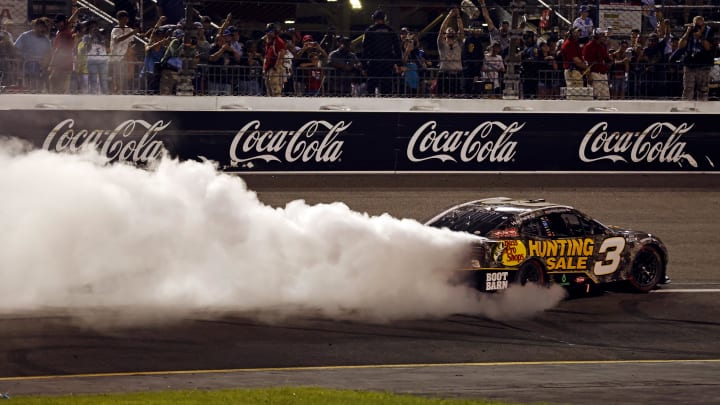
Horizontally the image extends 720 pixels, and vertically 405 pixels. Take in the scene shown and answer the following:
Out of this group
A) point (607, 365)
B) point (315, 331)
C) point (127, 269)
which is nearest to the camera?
point (607, 365)

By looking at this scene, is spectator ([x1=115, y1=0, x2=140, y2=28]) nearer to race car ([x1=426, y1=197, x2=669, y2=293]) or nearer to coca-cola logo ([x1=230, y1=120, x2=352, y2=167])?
coca-cola logo ([x1=230, y1=120, x2=352, y2=167])

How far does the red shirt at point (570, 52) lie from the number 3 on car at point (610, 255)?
662cm

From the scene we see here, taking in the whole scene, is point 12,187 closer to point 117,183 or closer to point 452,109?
point 117,183

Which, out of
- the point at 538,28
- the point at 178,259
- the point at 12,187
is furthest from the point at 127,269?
the point at 538,28

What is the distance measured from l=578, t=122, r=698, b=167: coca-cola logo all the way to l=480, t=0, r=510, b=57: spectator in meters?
2.35

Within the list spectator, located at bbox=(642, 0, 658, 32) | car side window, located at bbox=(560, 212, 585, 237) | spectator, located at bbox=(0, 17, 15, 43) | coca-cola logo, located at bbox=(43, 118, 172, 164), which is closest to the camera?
car side window, located at bbox=(560, 212, 585, 237)

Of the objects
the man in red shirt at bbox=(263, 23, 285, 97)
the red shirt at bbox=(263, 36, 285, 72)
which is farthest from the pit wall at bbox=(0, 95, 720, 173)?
the red shirt at bbox=(263, 36, 285, 72)

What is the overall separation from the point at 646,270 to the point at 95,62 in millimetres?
10228

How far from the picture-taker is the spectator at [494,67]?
22.6 m

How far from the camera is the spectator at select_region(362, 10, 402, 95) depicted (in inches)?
867

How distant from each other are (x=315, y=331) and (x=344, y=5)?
9824 mm

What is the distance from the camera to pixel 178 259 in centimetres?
1603

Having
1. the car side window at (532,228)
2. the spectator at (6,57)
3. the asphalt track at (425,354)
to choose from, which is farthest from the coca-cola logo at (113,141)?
the car side window at (532,228)

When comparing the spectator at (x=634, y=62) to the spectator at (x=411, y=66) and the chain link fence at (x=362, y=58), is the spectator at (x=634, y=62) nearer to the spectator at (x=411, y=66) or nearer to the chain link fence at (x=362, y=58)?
the chain link fence at (x=362, y=58)
